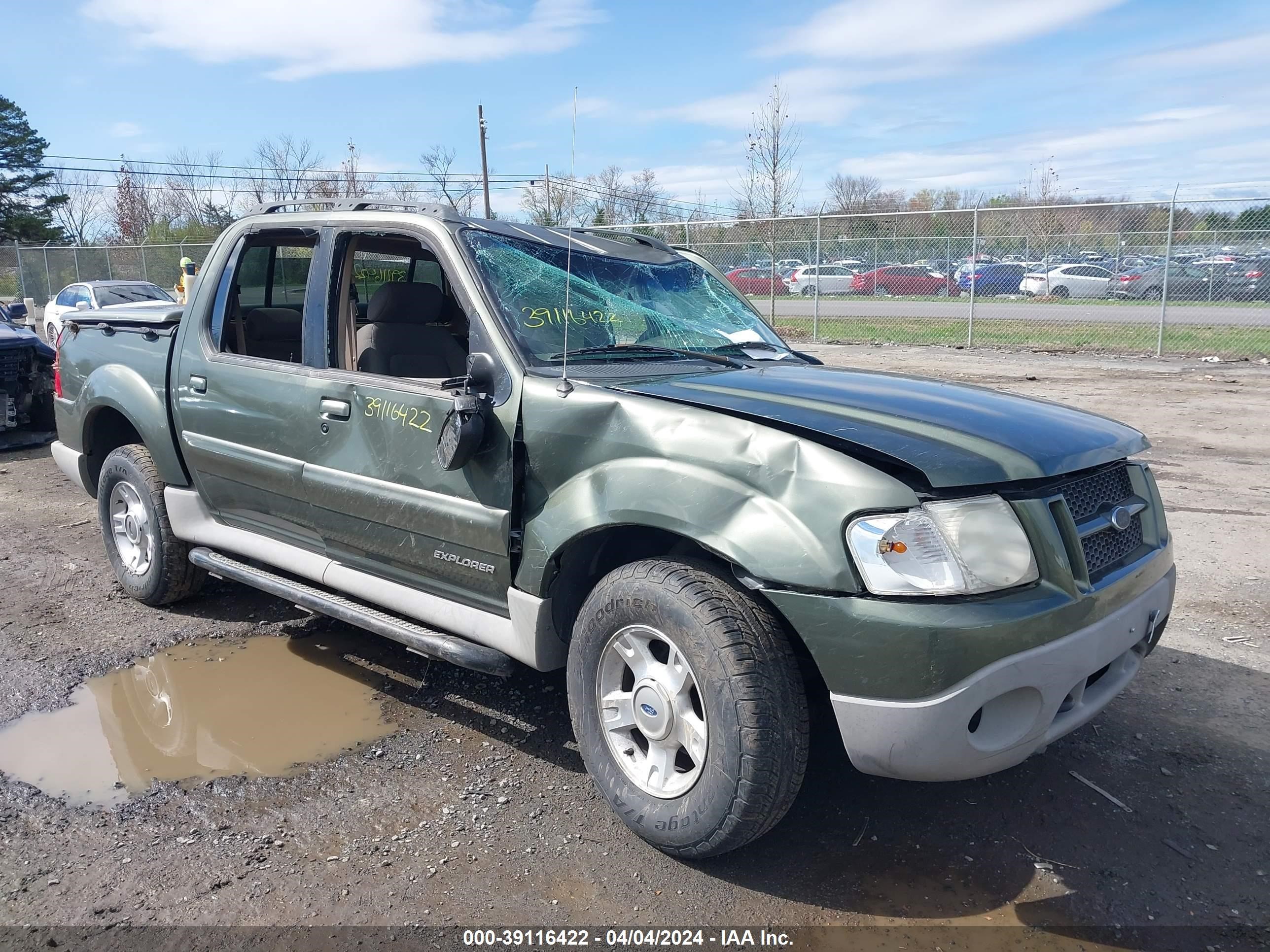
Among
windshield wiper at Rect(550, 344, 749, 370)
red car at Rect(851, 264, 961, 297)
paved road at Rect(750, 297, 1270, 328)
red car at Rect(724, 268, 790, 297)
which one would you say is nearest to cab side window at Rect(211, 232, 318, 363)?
windshield wiper at Rect(550, 344, 749, 370)

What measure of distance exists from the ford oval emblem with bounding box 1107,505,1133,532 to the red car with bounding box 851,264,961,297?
18605mm

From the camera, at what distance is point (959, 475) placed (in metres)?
2.65

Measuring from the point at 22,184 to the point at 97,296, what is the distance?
4334 cm

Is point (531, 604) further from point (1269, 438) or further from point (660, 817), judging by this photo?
point (1269, 438)

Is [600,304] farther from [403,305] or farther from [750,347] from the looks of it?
[403,305]

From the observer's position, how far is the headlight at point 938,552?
2.57m

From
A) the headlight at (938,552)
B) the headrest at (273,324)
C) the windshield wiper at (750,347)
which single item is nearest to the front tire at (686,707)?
the headlight at (938,552)

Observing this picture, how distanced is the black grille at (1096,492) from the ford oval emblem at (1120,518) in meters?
0.04

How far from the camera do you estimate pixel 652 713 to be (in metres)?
2.96

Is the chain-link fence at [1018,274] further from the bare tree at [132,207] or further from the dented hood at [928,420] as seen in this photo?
the bare tree at [132,207]

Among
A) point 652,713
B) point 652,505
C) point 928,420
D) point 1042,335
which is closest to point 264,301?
point 652,505

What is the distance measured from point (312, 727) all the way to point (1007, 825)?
260cm

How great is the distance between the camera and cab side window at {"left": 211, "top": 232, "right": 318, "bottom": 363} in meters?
4.71

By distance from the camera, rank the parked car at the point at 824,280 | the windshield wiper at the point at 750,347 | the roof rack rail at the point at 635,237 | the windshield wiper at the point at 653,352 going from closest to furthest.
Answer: the windshield wiper at the point at 653,352, the windshield wiper at the point at 750,347, the roof rack rail at the point at 635,237, the parked car at the point at 824,280
